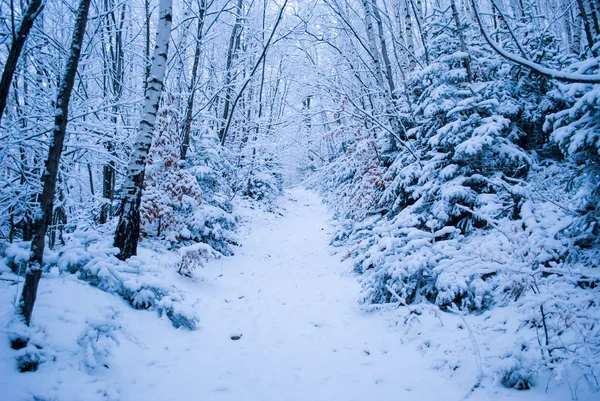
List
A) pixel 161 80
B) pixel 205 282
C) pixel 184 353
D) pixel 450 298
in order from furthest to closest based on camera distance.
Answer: pixel 205 282, pixel 161 80, pixel 450 298, pixel 184 353

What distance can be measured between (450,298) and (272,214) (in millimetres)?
11389

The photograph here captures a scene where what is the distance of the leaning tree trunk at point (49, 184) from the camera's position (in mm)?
2357

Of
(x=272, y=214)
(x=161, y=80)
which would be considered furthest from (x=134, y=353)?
(x=272, y=214)

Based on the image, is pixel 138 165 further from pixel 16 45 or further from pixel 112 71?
pixel 112 71

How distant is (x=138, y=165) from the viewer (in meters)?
4.63

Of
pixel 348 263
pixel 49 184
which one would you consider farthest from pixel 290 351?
pixel 348 263

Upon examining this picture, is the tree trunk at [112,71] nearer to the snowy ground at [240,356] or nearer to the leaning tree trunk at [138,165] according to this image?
the leaning tree trunk at [138,165]

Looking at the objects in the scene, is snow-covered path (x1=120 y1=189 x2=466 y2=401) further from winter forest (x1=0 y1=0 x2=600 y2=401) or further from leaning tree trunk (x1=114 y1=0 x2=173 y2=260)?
leaning tree trunk (x1=114 y1=0 x2=173 y2=260)

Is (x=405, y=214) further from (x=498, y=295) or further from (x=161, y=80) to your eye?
(x=161, y=80)

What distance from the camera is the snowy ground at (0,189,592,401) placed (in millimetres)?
2387

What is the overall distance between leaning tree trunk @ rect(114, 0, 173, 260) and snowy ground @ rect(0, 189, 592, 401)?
1273mm

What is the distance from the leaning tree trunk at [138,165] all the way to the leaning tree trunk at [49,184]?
A: 208 cm

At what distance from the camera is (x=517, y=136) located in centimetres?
496

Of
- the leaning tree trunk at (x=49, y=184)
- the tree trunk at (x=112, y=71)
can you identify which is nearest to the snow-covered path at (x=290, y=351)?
the leaning tree trunk at (x=49, y=184)
